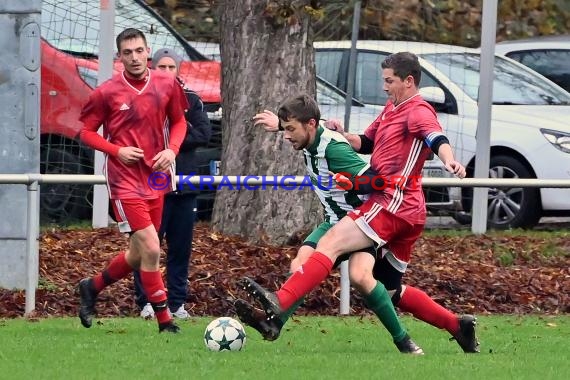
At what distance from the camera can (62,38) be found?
15.3 meters

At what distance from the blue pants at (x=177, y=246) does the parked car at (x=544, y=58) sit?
806 cm

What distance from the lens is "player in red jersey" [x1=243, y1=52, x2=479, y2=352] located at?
340 inches

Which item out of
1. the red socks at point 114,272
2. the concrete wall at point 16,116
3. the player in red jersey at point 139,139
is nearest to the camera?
the player in red jersey at point 139,139

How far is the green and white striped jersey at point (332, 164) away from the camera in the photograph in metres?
8.81

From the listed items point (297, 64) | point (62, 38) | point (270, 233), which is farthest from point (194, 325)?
point (62, 38)

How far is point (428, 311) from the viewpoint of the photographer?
895 cm

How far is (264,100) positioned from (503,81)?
4.38 m

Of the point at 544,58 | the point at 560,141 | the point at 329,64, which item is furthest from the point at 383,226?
the point at 544,58

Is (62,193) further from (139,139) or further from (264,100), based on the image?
(139,139)

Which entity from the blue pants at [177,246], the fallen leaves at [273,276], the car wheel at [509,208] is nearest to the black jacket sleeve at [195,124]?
the blue pants at [177,246]

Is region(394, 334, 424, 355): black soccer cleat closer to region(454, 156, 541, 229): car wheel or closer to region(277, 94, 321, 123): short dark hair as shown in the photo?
region(277, 94, 321, 123): short dark hair

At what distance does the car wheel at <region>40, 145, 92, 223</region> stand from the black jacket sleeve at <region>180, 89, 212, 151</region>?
397cm

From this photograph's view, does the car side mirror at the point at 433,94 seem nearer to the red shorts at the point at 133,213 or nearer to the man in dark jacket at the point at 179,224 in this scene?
the man in dark jacket at the point at 179,224

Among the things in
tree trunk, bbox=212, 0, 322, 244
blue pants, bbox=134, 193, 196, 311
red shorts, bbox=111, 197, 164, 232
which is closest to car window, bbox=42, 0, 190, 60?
tree trunk, bbox=212, 0, 322, 244
